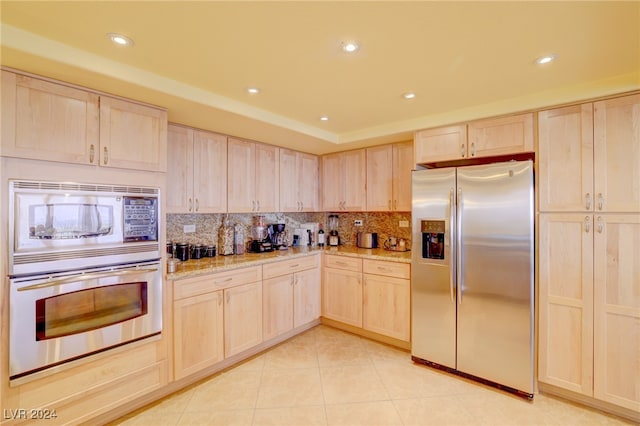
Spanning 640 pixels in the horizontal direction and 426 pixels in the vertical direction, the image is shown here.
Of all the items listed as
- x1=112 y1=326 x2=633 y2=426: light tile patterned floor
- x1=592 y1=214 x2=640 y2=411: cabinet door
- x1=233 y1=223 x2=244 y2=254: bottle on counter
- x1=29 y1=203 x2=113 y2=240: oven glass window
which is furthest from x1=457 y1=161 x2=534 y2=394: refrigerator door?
x1=29 y1=203 x2=113 y2=240: oven glass window

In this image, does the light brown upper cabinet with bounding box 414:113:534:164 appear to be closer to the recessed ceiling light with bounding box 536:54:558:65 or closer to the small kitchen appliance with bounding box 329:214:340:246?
the recessed ceiling light with bounding box 536:54:558:65

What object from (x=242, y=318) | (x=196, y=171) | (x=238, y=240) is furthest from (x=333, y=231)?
(x=196, y=171)

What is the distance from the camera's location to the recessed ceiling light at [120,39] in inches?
59.2

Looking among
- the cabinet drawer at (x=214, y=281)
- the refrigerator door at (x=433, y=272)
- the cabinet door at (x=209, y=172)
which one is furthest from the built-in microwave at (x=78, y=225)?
the refrigerator door at (x=433, y=272)

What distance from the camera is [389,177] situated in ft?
11.4

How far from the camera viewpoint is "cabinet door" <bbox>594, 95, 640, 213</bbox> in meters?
1.97

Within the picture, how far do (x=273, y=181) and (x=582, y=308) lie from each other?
308 cm

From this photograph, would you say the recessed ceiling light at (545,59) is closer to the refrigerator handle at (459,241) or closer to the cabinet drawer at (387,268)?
the refrigerator handle at (459,241)

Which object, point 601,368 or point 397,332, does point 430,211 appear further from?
point 601,368

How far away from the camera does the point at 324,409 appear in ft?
7.04

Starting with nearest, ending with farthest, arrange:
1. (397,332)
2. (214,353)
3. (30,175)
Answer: (30,175)
(214,353)
(397,332)

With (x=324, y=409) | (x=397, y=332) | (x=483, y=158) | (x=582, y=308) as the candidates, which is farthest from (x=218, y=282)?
(x=582, y=308)

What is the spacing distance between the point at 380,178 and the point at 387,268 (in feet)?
3.64

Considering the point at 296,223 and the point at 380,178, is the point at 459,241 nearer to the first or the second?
the point at 380,178
